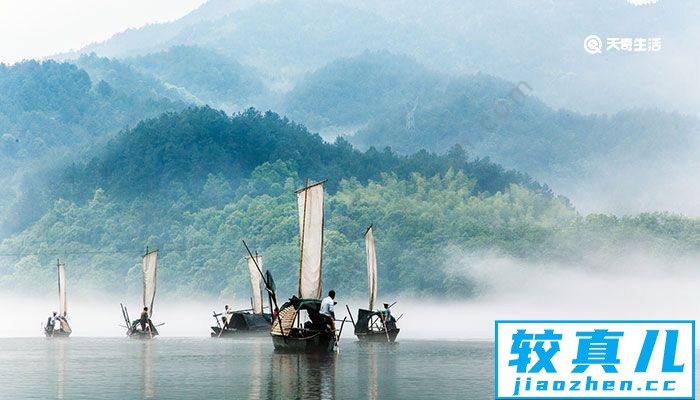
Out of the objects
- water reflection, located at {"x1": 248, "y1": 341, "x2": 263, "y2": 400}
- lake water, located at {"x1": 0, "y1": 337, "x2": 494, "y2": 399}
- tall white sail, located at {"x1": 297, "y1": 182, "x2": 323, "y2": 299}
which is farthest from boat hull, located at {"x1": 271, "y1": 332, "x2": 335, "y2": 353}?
tall white sail, located at {"x1": 297, "y1": 182, "x2": 323, "y2": 299}

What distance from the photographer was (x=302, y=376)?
163 ft

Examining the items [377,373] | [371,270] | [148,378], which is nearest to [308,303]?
[377,373]

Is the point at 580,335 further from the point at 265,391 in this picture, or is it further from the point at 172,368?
the point at 172,368

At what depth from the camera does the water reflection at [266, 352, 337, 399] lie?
41.0 meters

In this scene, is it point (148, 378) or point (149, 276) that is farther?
point (149, 276)

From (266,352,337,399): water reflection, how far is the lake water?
0.12ft

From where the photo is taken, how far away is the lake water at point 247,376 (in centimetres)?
4253

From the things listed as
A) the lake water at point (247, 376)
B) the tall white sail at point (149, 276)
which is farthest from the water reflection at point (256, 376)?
the tall white sail at point (149, 276)

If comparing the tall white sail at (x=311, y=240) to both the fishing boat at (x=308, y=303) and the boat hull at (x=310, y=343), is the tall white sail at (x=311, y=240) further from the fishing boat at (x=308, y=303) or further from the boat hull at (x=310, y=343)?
the boat hull at (x=310, y=343)

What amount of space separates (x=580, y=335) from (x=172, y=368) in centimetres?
2852

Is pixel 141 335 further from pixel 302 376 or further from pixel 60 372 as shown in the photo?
pixel 302 376

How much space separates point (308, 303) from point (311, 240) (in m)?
7.18

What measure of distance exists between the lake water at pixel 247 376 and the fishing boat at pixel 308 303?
110cm

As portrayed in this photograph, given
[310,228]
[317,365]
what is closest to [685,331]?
[317,365]
